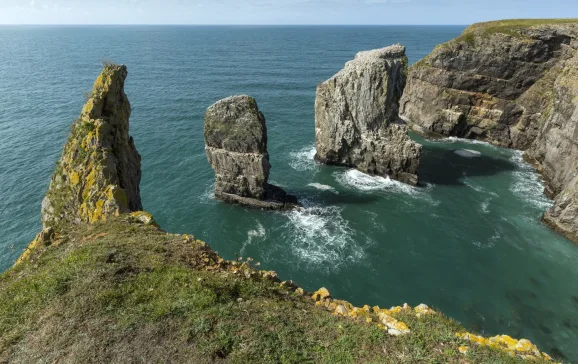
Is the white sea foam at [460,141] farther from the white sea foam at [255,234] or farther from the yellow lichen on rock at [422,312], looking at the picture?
the yellow lichen on rock at [422,312]

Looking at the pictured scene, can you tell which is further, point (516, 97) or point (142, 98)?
point (142, 98)

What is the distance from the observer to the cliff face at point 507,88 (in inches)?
2047

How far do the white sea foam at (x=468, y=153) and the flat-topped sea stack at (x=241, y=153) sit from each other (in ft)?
114

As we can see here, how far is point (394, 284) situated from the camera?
3278 cm

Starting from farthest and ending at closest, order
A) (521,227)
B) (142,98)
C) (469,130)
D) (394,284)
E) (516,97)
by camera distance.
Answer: (142,98), (469,130), (516,97), (521,227), (394,284)

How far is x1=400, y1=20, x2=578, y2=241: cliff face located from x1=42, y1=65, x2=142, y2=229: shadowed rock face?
5593cm

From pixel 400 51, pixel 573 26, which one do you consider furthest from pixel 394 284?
pixel 573 26

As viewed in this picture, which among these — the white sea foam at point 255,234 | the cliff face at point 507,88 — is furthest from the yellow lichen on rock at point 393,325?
the cliff face at point 507,88

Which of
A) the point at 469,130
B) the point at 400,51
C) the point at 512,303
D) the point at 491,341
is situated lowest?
the point at 512,303

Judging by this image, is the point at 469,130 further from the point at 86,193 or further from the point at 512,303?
the point at 86,193

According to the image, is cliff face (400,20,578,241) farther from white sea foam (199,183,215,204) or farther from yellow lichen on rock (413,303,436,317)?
white sea foam (199,183,215,204)

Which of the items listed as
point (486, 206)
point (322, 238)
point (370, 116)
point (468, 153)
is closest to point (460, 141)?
point (468, 153)

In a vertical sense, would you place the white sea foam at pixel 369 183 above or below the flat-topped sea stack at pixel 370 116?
below

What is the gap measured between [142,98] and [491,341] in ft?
295
